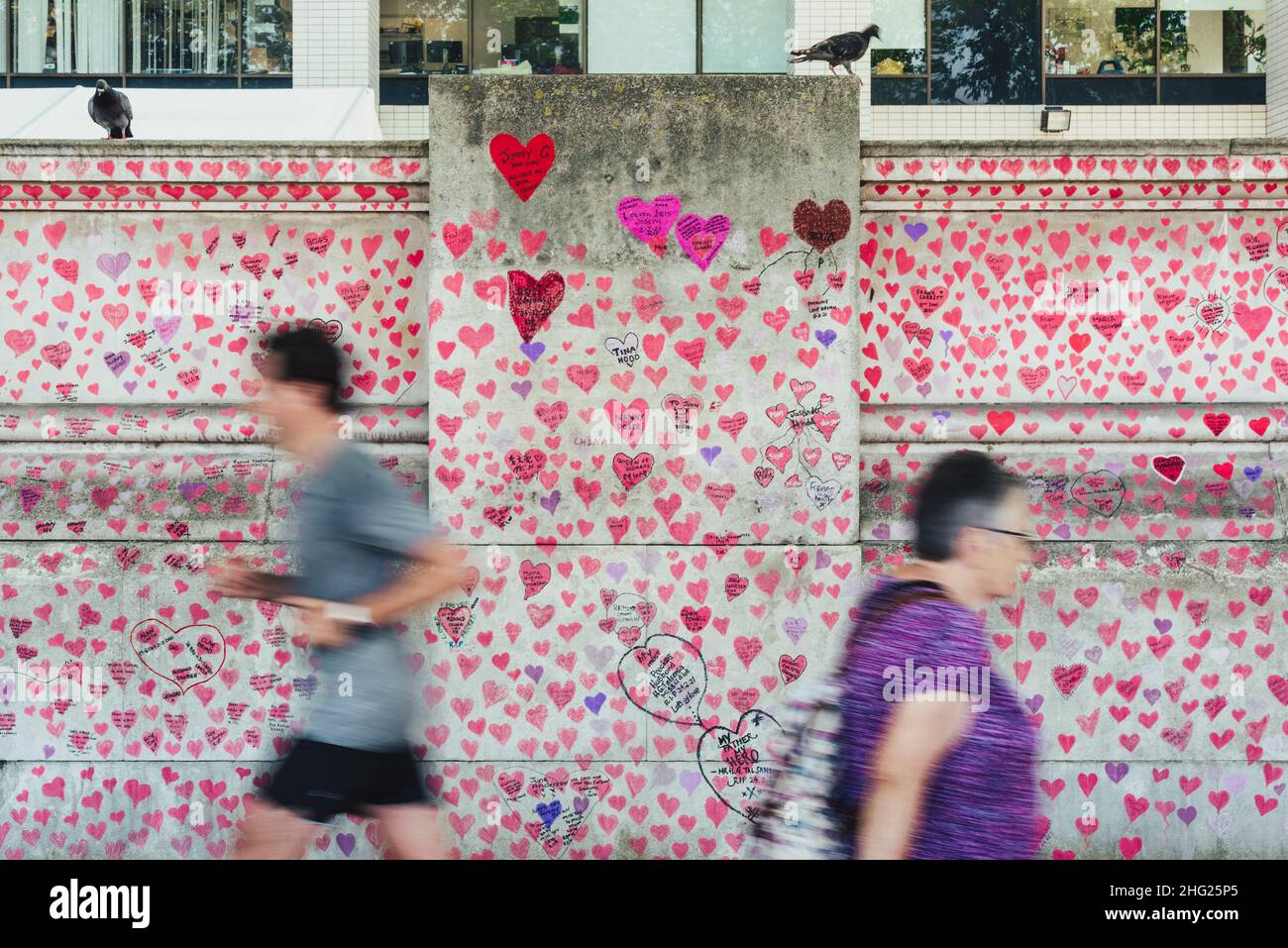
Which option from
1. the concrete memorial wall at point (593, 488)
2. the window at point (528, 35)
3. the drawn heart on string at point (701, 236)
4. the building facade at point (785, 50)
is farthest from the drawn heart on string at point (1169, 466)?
the window at point (528, 35)

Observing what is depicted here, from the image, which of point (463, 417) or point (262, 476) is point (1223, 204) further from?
point (262, 476)

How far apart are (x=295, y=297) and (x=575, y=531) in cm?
154

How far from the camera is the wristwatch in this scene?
2947 millimetres

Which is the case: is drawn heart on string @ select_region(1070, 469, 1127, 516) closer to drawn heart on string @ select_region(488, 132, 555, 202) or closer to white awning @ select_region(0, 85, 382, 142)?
drawn heart on string @ select_region(488, 132, 555, 202)

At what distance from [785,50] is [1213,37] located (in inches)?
227

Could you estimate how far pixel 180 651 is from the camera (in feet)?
14.2

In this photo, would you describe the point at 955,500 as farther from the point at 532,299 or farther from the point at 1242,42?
the point at 1242,42

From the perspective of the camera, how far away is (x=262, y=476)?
4.48m

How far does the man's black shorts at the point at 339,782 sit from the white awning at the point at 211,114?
844 cm

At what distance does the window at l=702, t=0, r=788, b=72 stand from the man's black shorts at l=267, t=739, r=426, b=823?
40.8 feet

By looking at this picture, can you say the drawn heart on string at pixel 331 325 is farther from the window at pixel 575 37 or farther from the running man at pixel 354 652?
the window at pixel 575 37

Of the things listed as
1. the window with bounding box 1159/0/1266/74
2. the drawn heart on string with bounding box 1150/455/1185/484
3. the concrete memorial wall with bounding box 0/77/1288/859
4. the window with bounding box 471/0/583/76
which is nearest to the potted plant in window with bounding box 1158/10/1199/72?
the window with bounding box 1159/0/1266/74

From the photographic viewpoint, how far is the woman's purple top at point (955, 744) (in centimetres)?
240

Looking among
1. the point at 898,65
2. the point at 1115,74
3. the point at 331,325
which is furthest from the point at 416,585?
the point at 1115,74
